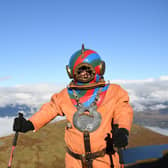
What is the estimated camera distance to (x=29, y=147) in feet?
176

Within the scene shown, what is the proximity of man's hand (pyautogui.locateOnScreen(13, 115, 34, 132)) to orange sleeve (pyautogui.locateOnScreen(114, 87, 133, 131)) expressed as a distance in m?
1.76

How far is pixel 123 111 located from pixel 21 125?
6.64 ft

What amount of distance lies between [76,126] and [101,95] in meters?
0.78

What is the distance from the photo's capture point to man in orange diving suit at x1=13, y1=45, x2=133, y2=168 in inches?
155

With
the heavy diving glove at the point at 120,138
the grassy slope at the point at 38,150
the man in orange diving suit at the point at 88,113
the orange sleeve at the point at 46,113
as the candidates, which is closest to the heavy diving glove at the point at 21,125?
the man in orange diving suit at the point at 88,113

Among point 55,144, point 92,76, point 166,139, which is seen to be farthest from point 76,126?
point 166,139

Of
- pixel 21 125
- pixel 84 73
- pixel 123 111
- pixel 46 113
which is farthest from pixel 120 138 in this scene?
pixel 21 125

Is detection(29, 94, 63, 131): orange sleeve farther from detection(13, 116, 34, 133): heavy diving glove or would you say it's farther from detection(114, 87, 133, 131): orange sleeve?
detection(114, 87, 133, 131): orange sleeve

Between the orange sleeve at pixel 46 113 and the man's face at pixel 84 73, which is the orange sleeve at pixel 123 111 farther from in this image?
the orange sleeve at pixel 46 113

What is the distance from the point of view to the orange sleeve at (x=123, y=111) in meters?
3.86

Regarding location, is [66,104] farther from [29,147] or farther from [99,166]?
[29,147]

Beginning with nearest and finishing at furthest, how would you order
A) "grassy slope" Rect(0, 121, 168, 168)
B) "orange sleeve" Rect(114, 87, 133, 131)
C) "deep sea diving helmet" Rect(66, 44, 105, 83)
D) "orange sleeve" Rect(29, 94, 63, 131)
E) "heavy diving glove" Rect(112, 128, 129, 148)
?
1. "heavy diving glove" Rect(112, 128, 129, 148)
2. "orange sleeve" Rect(114, 87, 133, 131)
3. "deep sea diving helmet" Rect(66, 44, 105, 83)
4. "orange sleeve" Rect(29, 94, 63, 131)
5. "grassy slope" Rect(0, 121, 168, 168)

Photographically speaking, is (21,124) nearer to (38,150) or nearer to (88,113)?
(88,113)

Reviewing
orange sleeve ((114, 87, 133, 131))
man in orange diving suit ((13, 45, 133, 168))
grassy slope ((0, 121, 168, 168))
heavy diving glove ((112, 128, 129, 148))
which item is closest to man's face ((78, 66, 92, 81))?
man in orange diving suit ((13, 45, 133, 168))
